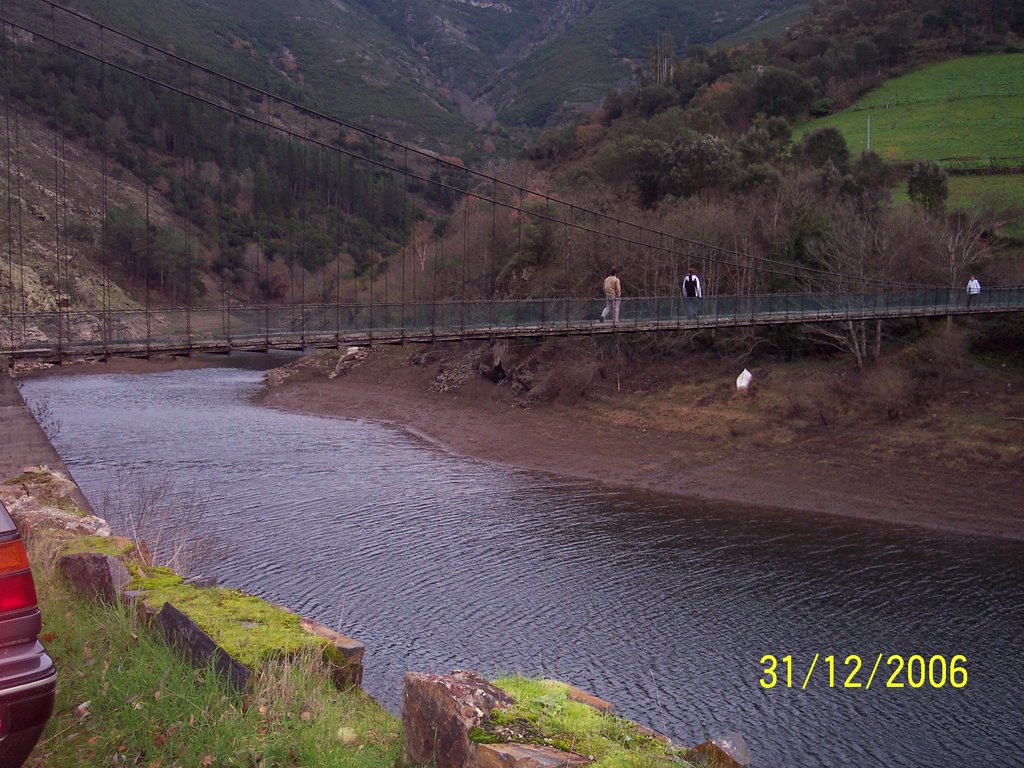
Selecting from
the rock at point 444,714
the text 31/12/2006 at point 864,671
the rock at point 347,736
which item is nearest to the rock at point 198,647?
the rock at point 347,736

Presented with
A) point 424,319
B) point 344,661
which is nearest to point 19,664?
point 344,661

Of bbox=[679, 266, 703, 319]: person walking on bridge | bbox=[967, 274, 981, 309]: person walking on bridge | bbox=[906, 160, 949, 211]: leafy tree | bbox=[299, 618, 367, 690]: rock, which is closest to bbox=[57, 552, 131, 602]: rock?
bbox=[299, 618, 367, 690]: rock

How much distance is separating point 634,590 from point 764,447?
980 centimetres

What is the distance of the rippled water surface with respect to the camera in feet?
29.9

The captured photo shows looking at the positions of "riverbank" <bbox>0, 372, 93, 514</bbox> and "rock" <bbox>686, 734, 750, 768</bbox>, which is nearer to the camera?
"rock" <bbox>686, 734, 750, 768</bbox>

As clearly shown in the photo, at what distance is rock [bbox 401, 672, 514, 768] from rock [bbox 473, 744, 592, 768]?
87 mm

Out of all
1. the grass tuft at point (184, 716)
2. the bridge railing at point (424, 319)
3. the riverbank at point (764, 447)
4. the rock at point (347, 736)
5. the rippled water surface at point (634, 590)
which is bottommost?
the rippled water surface at point (634, 590)

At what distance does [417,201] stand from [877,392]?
105ft

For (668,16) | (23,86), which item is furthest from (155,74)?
(668,16)

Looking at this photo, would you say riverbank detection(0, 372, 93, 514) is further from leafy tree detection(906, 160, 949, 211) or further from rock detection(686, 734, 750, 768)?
leafy tree detection(906, 160, 949, 211)

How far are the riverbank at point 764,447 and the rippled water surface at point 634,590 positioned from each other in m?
1.15

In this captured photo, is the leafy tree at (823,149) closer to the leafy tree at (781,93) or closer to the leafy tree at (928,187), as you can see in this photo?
the leafy tree at (928,187)

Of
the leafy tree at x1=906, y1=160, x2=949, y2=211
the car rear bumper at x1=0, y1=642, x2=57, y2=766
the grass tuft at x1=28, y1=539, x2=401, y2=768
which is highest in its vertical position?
the leafy tree at x1=906, y1=160, x2=949, y2=211

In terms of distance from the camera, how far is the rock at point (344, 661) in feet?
16.1
